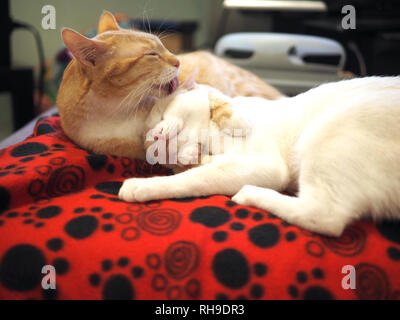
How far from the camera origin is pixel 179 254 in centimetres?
65

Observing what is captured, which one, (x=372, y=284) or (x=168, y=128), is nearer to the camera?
(x=372, y=284)

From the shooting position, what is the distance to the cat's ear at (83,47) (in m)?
0.82

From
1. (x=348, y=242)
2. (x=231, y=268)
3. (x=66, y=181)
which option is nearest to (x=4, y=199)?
(x=66, y=181)

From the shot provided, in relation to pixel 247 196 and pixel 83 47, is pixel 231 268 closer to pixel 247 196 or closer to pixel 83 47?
pixel 247 196

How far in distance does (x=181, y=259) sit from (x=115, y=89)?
1.78 ft

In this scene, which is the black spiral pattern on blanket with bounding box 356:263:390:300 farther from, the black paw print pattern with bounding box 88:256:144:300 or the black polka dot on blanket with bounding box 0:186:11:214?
the black polka dot on blanket with bounding box 0:186:11:214

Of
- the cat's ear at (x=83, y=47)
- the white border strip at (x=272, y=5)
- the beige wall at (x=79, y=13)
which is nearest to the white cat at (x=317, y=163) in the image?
the cat's ear at (x=83, y=47)

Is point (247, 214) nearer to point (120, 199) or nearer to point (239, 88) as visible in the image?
point (120, 199)

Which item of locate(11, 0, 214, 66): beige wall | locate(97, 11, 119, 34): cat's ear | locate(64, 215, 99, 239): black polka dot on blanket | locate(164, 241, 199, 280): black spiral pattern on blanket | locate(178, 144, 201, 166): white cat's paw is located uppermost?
locate(11, 0, 214, 66): beige wall

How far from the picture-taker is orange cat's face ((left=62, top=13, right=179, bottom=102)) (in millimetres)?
894

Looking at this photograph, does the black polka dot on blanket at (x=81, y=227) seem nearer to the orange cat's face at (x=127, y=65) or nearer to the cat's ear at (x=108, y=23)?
the orange cat's face at (x=127, y=65)

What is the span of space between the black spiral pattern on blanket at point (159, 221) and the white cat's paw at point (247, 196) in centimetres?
16

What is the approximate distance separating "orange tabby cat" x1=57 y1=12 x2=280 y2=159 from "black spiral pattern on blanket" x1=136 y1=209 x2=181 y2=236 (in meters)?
0.33

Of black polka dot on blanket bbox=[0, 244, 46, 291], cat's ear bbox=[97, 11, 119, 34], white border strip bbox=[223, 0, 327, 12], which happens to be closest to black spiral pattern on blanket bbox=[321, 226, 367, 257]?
black polka dot on blanket bbox=[0, 244, 46, 291]
